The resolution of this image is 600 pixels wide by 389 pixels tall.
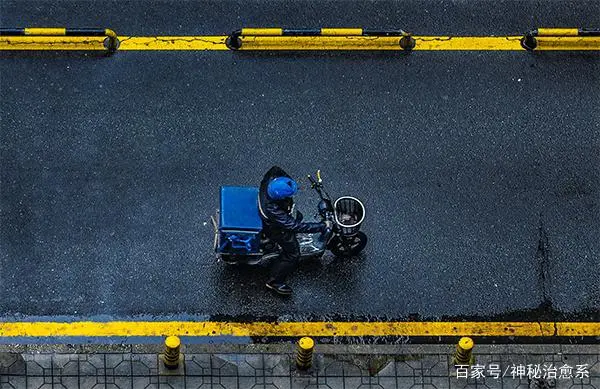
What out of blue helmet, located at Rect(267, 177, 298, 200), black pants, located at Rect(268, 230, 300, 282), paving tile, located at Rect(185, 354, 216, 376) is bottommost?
paving tile, located at Rect(185, 354, 216, 376)

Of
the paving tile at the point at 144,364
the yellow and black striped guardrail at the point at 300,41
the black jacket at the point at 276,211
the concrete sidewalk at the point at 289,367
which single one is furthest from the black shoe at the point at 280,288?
the yellow and black striped guardrail at the point at 300,41

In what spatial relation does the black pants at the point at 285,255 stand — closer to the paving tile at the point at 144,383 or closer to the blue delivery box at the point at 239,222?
the blue delivery box at the point at 239,222

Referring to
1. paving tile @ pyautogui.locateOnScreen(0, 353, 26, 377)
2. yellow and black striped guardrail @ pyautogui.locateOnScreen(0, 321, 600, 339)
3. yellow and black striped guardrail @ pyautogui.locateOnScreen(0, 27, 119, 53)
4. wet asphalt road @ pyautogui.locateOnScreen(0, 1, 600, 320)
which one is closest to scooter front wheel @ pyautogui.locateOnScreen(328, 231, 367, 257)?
wet asphalt road @ pyautogui.locateOnScreen(0, 1, 600, 320)

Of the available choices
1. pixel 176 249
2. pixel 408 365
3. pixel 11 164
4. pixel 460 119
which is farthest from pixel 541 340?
pixel 11 164

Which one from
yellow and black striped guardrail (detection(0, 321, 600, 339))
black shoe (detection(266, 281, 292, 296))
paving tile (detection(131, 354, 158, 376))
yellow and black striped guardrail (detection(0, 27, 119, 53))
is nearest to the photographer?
paving tile (detection(131, 354, 158, 376))

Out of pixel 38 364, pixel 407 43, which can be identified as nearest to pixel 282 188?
pixel 38 364

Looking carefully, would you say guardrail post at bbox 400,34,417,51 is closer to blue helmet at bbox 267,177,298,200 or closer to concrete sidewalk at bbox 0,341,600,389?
blue helmet at bbox 267,177,298,200
